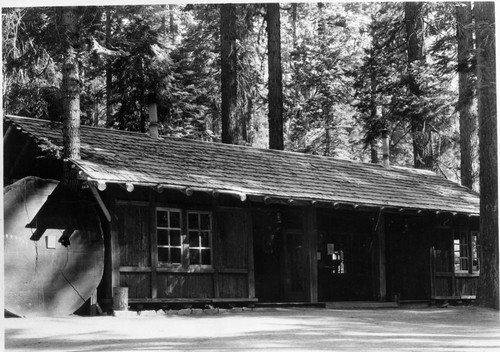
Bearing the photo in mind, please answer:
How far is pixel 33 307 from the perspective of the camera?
1522cm

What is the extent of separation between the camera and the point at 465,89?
2120 centimetres

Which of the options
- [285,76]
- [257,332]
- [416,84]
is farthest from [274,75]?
[257,332]

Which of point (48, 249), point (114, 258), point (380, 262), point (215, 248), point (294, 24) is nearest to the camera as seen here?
point (48, 249)

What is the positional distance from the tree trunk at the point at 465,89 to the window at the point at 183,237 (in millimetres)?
6971

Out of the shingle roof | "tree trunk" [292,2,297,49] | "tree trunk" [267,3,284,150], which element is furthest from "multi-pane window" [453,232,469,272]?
"tree trunk" [292,2,297,49]

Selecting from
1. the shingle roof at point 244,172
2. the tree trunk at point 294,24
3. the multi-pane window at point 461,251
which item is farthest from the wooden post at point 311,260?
the tree trunk at point 294,24

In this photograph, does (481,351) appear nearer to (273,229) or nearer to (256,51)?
(273,229)

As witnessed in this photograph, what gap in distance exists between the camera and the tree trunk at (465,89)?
19.6 metres

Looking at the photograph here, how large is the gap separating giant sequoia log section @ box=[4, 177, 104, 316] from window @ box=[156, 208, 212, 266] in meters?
1.61

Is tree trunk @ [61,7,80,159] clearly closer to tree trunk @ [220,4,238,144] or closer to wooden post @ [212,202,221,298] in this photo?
wooden post @ [212,202,221,298]

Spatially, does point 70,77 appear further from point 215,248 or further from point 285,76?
point 285,76

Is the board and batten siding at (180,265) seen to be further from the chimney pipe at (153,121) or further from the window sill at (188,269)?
the chimney pipe at (153,121)

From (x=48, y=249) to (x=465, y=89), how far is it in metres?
11.5

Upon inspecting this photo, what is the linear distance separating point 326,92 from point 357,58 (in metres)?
2.12
